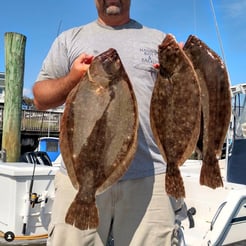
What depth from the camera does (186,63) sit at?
2.25 m

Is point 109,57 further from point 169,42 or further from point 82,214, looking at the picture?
point 82,214

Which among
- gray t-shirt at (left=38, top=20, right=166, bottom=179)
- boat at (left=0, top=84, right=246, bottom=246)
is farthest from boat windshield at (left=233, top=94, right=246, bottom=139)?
gray t-shirt at (left=38, top=20, right=166, bottom=179)

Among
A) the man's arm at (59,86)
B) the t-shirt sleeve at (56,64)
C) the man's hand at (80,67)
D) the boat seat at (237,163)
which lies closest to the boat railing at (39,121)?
the boat seat at (237,163)

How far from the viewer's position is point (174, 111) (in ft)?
7.68

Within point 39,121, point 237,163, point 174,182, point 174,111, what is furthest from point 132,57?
point 39,121

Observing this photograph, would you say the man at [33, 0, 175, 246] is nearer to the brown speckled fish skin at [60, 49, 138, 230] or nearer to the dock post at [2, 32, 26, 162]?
the brown speckled fish skin at [60, 49, 138, 230]

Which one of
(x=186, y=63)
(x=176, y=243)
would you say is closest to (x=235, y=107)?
(x=176, y=243)

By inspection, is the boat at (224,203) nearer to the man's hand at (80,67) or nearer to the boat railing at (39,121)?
the man's hand at (80,67)

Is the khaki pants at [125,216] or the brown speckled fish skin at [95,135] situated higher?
the brown speckled fish skin at [95,135]

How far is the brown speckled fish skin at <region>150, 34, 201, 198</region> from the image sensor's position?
2.27 metres

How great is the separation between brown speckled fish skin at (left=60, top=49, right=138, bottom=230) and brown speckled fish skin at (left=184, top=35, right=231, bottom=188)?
40cm

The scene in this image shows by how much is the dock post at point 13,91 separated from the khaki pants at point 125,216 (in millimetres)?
4652

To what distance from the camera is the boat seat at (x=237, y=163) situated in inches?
236

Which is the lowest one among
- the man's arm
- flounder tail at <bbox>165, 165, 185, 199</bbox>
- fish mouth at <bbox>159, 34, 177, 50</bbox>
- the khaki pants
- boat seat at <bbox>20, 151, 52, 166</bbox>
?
boat seat at <bbox>20, 151, 52, 166</bbox>
